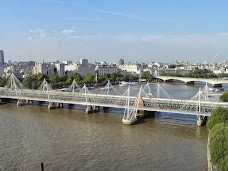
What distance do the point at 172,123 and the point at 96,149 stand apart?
4808 mm

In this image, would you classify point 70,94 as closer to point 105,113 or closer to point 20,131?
point 105,113

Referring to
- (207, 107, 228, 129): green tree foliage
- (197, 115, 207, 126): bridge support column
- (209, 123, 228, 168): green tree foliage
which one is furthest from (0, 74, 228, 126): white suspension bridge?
(209, 123, 228, 168): green tree foliage

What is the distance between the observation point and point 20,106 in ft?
63.7

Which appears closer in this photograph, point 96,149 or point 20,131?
point 96,149

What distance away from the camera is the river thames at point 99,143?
8703 millimetres

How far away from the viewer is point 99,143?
10711 millimetres

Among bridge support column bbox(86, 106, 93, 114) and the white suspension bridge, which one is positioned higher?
the white suspension bridge

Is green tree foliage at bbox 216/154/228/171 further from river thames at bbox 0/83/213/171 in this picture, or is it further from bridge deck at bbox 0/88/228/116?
bridge deck at bbox 0/88/228/116

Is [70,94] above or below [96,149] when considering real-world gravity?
above

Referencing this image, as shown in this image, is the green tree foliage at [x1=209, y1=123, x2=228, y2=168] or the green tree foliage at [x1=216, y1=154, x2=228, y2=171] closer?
the green tree foliage at [x1=216, y1=154, x2=228, y2=171]

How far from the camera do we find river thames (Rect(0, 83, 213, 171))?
8.70 meters

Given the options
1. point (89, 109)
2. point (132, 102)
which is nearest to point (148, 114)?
point (132, 102)

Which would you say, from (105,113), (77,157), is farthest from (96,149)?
(105,113)

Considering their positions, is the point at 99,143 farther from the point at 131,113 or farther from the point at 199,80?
the point at 199,80
